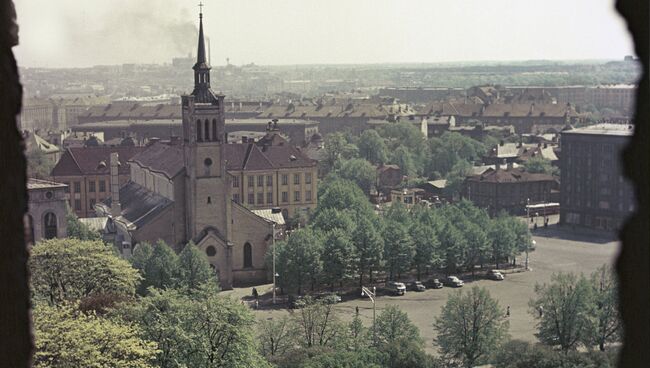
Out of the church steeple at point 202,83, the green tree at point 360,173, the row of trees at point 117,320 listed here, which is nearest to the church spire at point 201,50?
the church steeple at point 202,83

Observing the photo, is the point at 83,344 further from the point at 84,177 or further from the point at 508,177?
the point at 508,177

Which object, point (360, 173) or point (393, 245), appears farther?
point (360, 173)

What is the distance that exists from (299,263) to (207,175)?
701 cm

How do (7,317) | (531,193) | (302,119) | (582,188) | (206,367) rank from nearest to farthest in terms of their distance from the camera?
(7,317)
(206,367)
(582,188)
(531,193)
(302,119)

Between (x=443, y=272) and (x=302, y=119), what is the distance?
92.5 meters

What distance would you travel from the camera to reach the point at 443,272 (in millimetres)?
60156

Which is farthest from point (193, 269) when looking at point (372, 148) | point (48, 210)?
point (372, 148)

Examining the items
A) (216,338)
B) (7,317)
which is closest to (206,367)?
(216,338)

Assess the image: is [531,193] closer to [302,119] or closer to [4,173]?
[302,119]

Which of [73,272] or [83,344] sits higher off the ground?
[83,344]

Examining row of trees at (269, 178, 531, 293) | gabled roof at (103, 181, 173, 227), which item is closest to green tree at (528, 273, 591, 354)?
row of trees at (269, 178, 531, 293)

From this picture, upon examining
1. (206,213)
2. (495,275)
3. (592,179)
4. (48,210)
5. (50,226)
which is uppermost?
(48,210)

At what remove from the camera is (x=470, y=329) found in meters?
38.0

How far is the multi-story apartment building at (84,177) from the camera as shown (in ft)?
258
